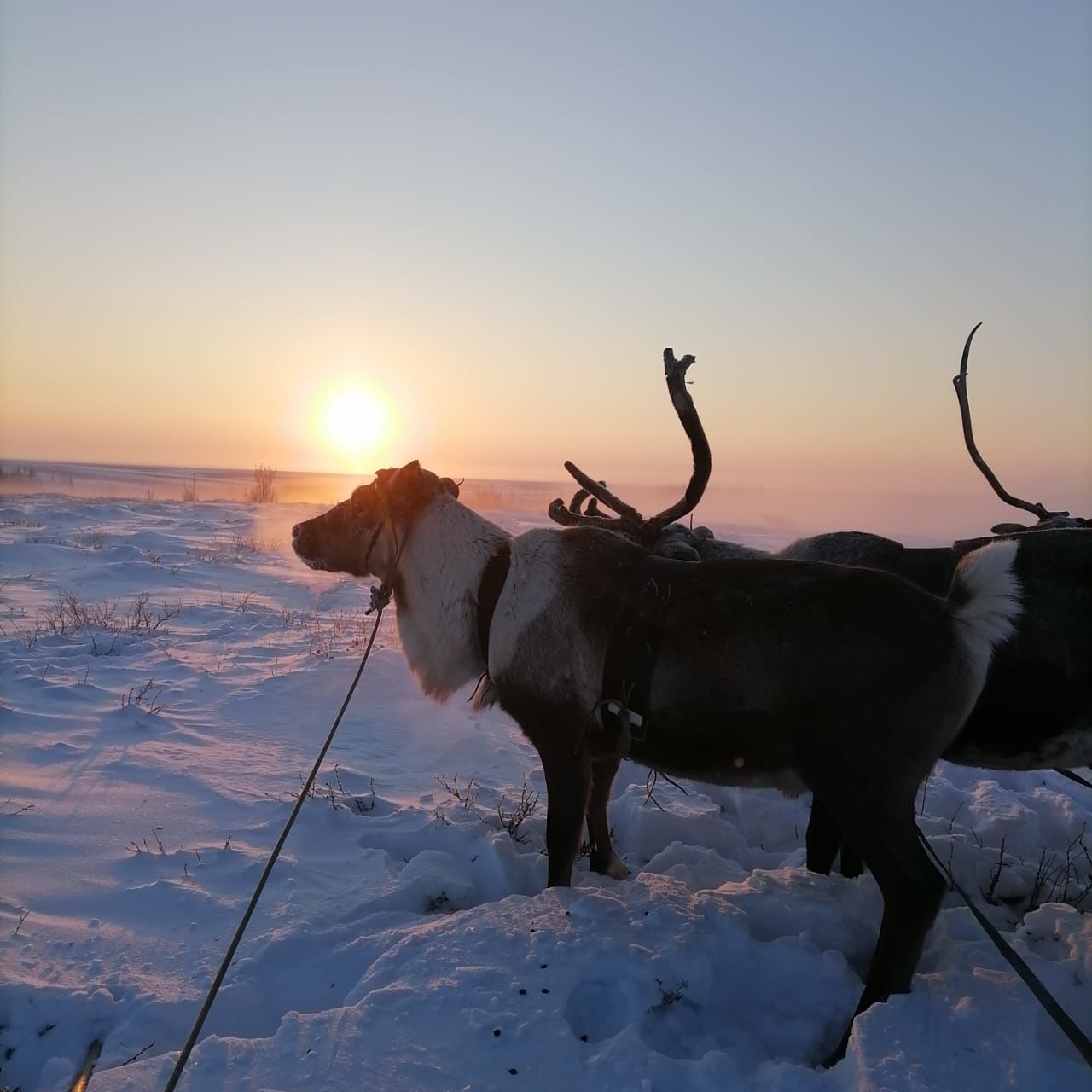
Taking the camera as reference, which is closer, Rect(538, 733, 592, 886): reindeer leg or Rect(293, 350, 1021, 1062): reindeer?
Rect(293, 350, 1021, 1062): reindeer

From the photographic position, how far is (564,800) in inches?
143

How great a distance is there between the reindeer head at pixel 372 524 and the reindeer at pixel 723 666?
23 centimetres

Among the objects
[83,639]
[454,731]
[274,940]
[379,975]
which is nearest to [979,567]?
[379,975]

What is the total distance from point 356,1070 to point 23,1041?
135cm

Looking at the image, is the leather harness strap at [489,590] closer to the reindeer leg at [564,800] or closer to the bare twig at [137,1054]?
the reindeer leg at [564,800]

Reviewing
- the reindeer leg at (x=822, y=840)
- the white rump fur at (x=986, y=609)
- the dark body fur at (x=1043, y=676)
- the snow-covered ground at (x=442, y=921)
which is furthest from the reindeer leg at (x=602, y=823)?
the white rump fur at (x=986, y=609)

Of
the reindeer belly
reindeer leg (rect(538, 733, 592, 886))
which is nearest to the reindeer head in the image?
reindeer leg (rect(538, 733, 592, 886))

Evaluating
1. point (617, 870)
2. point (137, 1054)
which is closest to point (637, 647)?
point (617, 870)

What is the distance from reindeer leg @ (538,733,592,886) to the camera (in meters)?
3.62

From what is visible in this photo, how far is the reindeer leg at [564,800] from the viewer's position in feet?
11.9

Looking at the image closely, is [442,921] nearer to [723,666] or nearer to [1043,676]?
[723,666]

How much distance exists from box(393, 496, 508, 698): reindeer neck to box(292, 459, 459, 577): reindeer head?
93mm

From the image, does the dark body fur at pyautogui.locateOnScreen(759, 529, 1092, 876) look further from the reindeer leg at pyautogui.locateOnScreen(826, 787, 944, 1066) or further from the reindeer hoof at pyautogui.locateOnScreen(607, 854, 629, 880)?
the reindeer hoof at pyautogui.locateOnScreen(607, 854, 629, 880)

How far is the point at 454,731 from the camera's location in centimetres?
666
